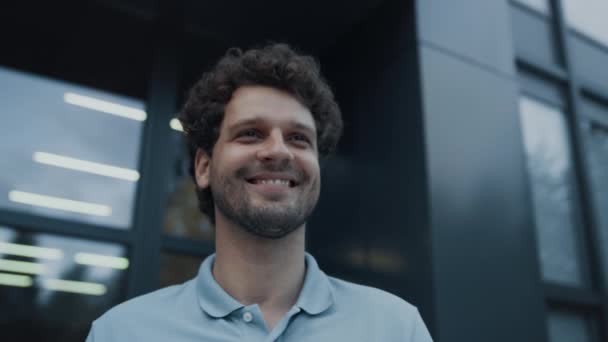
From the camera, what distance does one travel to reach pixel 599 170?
5.93 meters

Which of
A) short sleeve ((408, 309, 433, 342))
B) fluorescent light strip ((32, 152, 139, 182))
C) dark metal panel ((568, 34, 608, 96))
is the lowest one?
short sleeve ((408, 309, 433, 342))

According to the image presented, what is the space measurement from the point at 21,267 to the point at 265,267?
2.63 meters

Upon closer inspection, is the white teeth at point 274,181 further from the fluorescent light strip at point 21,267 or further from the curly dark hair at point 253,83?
the fluorescent light strip at point 21,267

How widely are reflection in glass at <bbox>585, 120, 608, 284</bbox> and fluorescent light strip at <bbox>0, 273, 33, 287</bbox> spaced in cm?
468

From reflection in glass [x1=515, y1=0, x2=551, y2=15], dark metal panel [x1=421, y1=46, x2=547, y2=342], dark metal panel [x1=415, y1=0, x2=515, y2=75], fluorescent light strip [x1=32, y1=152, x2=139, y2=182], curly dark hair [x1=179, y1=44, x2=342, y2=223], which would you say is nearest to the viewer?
curly dark hair [x1=179, y1=44, x2=342, y2=223]

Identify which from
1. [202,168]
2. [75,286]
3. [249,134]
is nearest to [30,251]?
[75,286]

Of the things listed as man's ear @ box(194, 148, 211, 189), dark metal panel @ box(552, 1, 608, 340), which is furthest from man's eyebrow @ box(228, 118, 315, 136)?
dark metal panel @ box(552, 1, 608, 340)

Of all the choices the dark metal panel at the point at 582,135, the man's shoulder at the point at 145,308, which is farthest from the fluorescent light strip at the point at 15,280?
the dark metal panel at the point at 582,135

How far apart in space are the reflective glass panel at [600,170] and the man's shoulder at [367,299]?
166 inches

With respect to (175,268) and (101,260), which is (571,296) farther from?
(101,260)

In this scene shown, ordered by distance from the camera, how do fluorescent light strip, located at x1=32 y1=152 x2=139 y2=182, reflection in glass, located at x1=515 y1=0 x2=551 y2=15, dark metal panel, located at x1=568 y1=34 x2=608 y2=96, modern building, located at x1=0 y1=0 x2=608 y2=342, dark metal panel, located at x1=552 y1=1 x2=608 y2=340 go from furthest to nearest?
dark metal panel, located at x1=568 y1=34 x2=608 y2=96 → reflection in glass, located at x1=515 y1=0 x2=551 y2=15 → dark metal panel, located at x1=552 y1=1 x2=608 y2=340 → fluorescent light strip, located at x1=32 y1=152 x2=139 y2=182 → modern building, located at x1=0 y1=0 x2=608 y2=342

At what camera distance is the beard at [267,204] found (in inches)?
74.1

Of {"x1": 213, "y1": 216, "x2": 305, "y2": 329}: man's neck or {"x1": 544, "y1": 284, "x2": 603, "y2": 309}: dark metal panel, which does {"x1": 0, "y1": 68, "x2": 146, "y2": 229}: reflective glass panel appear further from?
{"x1": 544, "y1": 284, "x2": 603, "y2": 309}: dark metal panel

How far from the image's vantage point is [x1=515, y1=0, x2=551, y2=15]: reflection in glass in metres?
5.93
